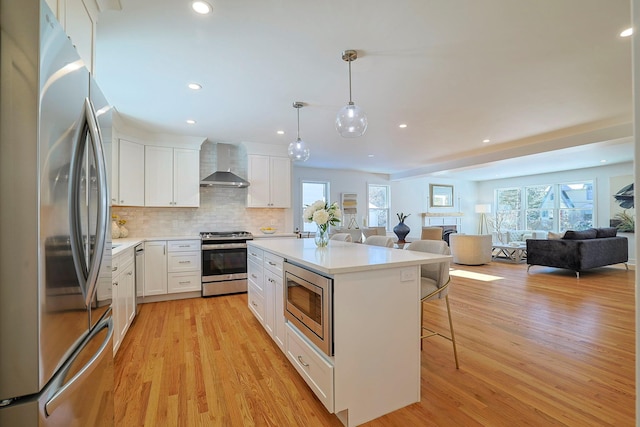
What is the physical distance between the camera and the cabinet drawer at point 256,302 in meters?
3.02

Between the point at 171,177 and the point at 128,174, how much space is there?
22.2 inches

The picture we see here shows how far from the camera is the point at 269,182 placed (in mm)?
5215

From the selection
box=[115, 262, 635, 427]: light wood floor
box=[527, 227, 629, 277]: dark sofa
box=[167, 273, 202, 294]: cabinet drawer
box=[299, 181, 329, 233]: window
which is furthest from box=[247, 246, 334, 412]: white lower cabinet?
box=[527, 227, 629, 277]: dark sofa

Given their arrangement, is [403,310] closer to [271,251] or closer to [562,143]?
[271,251]

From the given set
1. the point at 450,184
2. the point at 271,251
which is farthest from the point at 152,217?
the point at 450,184

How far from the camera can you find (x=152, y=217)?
4.67 m

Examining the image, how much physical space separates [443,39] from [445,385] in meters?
2.53

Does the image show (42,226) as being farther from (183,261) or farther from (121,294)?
(183,261)

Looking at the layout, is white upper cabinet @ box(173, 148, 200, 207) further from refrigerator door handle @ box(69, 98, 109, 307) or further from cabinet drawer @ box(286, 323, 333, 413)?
refrigerator door handle @ box(69, 98, 109, 307)

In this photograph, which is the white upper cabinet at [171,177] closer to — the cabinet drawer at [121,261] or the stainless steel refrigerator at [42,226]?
the cabinet drawer at [121,261]

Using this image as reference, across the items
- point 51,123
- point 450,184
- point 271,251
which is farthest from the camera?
point 450,184

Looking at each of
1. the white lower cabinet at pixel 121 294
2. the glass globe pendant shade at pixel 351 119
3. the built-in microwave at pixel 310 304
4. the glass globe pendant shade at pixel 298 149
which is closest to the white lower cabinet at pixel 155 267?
the white lower cabinet at pixel 121 294

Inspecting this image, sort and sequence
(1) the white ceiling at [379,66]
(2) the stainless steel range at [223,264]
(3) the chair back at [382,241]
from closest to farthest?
(1) the white ceiling at [379,66]
(3) the chair back at [382,241]
(2) the stainless steel range at [223,264]

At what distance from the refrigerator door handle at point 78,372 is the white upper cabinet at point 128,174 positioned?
333cm
